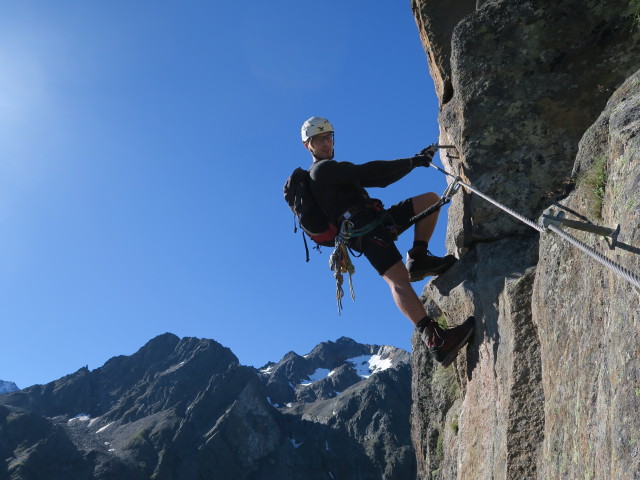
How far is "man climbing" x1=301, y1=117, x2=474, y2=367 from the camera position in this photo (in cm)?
757

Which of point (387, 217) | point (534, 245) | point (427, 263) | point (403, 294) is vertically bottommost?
point (403, 294)

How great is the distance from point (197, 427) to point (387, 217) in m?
130

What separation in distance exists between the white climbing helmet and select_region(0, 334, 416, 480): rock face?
11760 cm

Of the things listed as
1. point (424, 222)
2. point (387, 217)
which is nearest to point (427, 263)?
point (424, 222)

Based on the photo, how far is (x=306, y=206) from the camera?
27.7ft

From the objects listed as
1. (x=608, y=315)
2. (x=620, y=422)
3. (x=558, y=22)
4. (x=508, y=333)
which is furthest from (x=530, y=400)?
(x=558, y=22)

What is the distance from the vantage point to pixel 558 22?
25.7ft

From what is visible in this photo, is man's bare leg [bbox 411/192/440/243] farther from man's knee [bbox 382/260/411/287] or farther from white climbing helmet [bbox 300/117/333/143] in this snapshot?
white climbing helmet [bbox 300/117/333/143]

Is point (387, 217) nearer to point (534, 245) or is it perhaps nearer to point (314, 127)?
point (314, 127)

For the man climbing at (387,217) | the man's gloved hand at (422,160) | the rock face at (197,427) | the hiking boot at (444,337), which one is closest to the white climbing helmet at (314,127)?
the man climbing at (387,217)

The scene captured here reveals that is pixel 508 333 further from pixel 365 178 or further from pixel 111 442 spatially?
pixel 111 442

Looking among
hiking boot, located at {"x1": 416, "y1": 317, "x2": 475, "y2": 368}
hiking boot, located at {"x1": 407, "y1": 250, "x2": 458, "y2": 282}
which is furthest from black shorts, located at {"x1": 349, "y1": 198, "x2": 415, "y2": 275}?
hiking boot, located at {"x1": 416, "y1": 317, "x2": 475, "y2": 368}

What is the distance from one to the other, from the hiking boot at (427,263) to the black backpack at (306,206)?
1.19 m

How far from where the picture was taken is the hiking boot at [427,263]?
8.63 m
